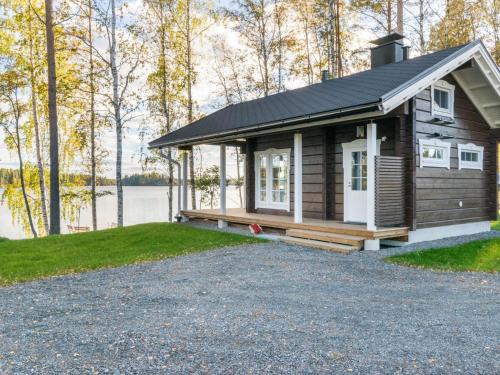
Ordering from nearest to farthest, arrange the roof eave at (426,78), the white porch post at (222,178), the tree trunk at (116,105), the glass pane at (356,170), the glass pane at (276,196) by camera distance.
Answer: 1. the roof eave at (426,78)
2. the glass pane at (356,170)
3. the glass pane at (276,196)
4. the white porch post at (222,178)
5. the tree trunk at (116,105)

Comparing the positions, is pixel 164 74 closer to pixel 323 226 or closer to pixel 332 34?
pixel 332 34

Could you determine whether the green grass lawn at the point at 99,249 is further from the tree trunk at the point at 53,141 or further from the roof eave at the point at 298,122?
the roof eave at the point at 298,122

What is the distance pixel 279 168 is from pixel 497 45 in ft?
36.4

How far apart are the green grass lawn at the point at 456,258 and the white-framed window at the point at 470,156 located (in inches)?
89.9

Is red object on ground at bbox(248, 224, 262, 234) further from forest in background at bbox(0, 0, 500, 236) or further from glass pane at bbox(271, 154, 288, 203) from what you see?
forest in background at bbox(0, 0, 500, 236)

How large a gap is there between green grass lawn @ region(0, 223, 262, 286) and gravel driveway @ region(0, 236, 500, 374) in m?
0.85

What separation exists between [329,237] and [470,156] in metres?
4.49

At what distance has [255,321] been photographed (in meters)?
3.53

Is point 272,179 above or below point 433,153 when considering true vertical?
below

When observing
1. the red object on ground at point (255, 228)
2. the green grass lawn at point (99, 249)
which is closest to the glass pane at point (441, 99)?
the red object on ground at point (255, 228)

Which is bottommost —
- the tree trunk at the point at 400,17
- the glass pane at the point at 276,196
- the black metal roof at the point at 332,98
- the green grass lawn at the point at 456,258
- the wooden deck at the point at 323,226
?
the green grass lawn at the point at 456,258

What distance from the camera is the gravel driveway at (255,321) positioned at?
270 centimetres

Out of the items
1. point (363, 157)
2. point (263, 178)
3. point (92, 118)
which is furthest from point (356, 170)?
point (92, 118)

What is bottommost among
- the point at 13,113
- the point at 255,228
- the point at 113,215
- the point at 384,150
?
the point at 113,215
